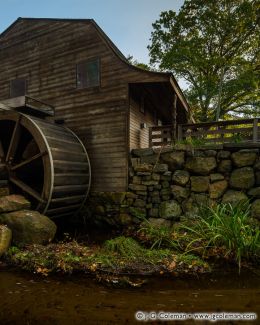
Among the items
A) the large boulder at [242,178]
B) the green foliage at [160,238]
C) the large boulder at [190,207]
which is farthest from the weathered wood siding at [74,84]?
the large boulder at [242,178]

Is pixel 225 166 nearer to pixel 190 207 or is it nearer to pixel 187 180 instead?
pixel 187 180

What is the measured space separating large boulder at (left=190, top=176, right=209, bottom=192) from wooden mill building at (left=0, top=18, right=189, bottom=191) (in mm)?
2034

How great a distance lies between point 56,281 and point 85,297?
82 centimetres

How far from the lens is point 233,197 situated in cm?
742

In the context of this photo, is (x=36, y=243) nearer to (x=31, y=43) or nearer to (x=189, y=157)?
(x=189, y=157)

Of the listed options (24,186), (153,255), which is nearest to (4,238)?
(24,186)

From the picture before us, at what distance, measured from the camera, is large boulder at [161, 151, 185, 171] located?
810 cm

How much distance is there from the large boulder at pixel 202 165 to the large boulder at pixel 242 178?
0.61 m

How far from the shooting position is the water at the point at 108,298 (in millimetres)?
3158

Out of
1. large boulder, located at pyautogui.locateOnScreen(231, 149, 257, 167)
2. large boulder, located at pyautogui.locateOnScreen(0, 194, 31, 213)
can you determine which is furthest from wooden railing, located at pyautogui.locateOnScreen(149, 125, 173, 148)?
large boulder, located at pyautogui.locateOnScreen(0, 194, 31, 213)

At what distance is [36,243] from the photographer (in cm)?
585

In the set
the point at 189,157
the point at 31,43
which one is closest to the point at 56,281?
the point at 189,157

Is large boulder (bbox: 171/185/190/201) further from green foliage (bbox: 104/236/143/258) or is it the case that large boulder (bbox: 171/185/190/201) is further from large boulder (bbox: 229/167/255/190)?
green foliage (bbox: 104/236/143/258)

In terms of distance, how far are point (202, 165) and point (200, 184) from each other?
0.55m
